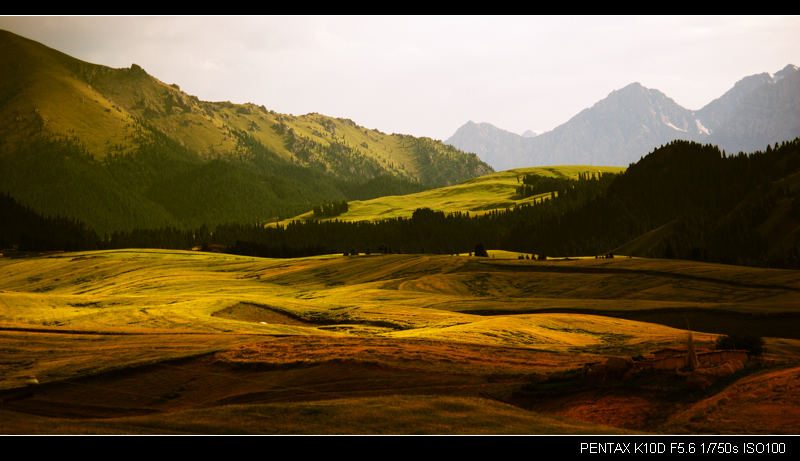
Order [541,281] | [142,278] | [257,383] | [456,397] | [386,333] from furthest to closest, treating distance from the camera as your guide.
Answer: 1. [142,278]
2. [541,281]
3. [386,333]
4. [257,383]
5. [456,397]

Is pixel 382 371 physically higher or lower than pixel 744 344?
higher

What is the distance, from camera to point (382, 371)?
28750 mm

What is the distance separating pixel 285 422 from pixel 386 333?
2831 cm

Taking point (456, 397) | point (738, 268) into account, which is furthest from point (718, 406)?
point (738, 268)

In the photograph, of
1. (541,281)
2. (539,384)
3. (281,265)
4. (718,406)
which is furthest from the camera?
(281,265)

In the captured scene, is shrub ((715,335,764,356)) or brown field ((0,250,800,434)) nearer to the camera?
brown field ((0,250,800,434))

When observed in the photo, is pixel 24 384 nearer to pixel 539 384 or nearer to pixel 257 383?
pixel 257 383

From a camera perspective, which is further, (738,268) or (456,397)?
(738,268)

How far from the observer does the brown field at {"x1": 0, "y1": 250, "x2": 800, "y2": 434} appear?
20.1 m

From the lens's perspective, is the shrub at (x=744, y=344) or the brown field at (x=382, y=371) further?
the shrub at (x=744, y=344)

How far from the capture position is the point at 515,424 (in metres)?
19.3

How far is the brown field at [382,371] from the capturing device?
20.1 meters

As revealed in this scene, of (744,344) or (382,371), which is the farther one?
(744,344)
